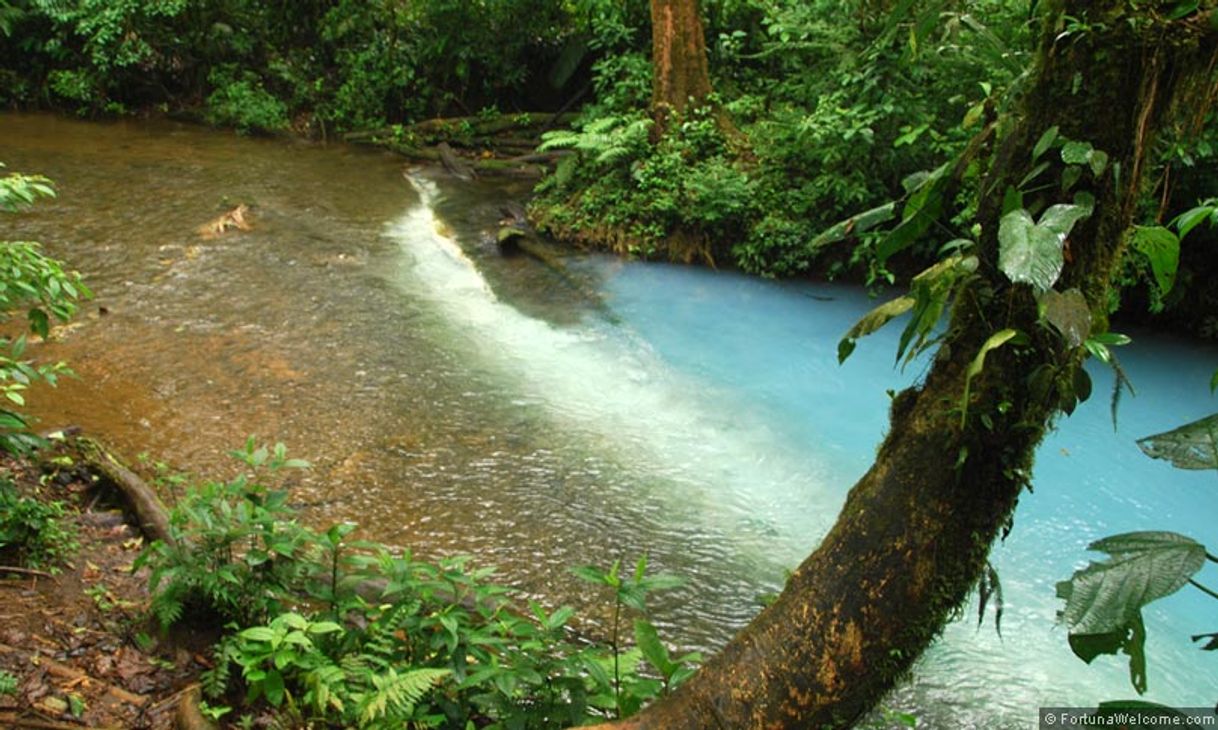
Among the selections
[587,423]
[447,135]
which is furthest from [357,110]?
[587,423]

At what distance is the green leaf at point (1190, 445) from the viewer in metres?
1.27

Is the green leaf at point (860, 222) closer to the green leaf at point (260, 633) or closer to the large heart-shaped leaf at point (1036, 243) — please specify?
the large heart-shaped leaf at point (1036, 243)

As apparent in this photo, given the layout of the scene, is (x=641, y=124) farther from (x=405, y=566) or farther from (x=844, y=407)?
(x=405, y=566)

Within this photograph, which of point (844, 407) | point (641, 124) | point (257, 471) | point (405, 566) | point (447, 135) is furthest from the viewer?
point (447, 135)

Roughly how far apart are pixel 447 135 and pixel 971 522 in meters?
12.7

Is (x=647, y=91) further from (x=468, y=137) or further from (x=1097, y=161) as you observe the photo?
(x=1097, y=161)

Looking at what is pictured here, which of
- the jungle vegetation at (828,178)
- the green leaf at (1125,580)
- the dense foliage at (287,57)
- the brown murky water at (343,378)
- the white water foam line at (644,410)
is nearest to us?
the green leaf at (1125,580)

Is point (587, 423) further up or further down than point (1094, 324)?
further down

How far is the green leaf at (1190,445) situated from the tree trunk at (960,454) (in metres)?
0.67

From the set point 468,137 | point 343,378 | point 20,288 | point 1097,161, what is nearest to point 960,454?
point 1097,161

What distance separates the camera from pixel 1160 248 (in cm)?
180

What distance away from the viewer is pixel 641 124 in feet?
32.0

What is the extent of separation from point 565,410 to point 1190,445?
4926 mm

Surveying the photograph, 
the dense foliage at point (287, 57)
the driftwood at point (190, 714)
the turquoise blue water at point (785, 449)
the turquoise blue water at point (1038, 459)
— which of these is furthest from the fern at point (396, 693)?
the dense foliage at point (287, 57)
